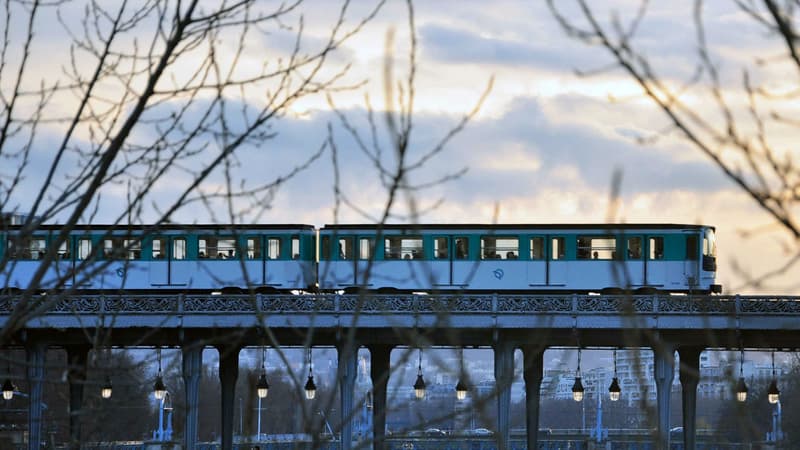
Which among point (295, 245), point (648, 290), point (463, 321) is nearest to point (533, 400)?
point (463, 321)

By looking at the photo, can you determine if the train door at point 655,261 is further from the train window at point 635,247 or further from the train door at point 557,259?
the train door at point 557,259

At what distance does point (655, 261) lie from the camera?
3662 centimetres

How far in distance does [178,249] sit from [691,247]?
13373mm

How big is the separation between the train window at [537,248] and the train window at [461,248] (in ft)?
5.61

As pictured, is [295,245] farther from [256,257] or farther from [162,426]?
[162,426]

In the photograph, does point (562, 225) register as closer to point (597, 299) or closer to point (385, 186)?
point (597, 299)

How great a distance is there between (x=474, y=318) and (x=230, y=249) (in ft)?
28.1

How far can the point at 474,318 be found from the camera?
3123cm

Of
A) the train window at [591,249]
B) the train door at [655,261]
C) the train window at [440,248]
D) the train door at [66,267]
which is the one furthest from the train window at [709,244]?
the train door at [66,267]

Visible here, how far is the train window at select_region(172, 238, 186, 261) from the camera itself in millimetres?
37562

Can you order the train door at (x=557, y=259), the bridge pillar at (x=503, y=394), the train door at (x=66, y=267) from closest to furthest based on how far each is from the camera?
the train door at (x=66, y=267) < the bridge pillar at (x=503, y=394) < the train door at (x=557, y=259)

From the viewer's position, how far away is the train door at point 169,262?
123 feet

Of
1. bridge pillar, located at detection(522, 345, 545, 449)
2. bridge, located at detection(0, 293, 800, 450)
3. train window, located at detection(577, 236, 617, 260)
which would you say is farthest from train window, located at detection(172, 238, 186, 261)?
train window, located at detection(577, 236, 617, 260)

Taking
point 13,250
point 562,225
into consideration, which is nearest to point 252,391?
point 13,250
